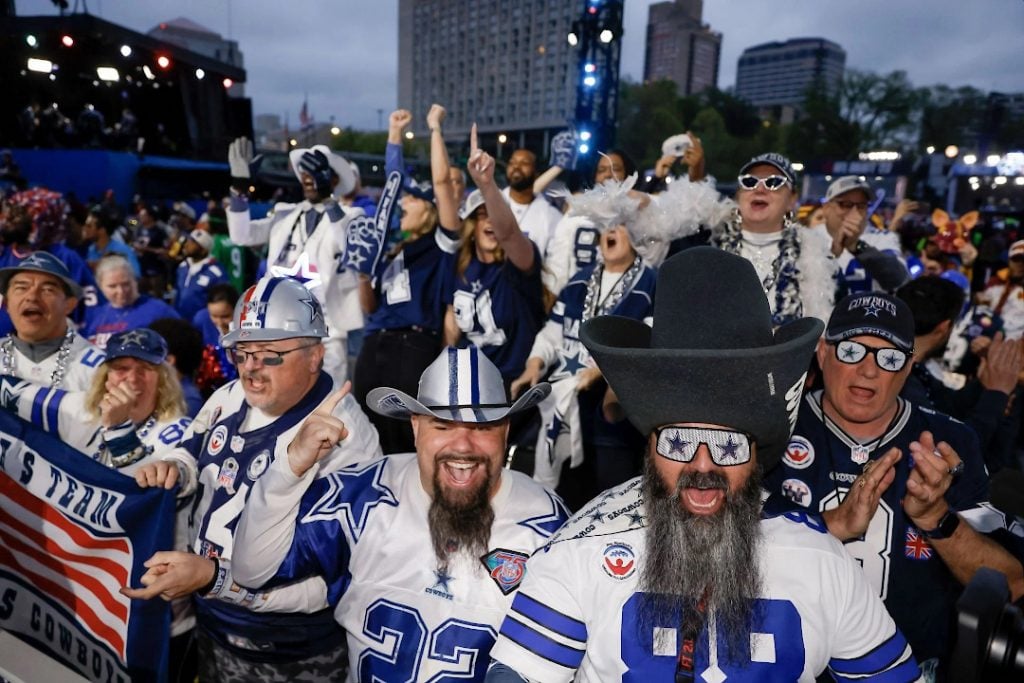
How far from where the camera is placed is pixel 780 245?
150 inches

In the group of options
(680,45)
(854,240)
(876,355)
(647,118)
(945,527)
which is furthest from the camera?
(680,45)

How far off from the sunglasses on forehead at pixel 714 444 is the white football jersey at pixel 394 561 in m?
0.64

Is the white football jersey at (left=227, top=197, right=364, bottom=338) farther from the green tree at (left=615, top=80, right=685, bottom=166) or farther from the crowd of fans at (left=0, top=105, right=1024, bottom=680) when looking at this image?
the green tree at (left=615, top=80, right=685, bottom=166)

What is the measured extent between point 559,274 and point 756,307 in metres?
3.22

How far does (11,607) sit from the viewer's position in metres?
2.66

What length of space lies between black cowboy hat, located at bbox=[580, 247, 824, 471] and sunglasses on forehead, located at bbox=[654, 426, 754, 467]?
0.03 meters

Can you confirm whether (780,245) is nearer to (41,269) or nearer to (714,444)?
(714,444)

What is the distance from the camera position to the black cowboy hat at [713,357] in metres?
1.69

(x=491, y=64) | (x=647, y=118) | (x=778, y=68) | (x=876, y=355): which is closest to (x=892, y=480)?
(x=876, y=355)

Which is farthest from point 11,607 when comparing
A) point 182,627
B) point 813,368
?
point 813,368

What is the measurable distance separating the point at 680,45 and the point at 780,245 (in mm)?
146358

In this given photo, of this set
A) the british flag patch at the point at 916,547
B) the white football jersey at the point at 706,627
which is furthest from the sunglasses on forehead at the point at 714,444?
the british flag patch at the point at 916,547

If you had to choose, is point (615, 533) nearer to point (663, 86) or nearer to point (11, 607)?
point (11, 607)

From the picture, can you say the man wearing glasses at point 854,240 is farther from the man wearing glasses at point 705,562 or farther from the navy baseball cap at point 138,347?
the navy baseball cap at point 138,347
